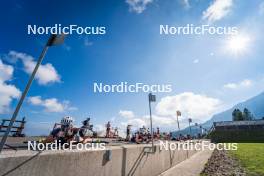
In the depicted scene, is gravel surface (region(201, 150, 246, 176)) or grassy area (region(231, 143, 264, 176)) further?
gravel surface (region(201, 150, 246, 176))

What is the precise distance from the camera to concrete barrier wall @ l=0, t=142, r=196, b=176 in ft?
14.5

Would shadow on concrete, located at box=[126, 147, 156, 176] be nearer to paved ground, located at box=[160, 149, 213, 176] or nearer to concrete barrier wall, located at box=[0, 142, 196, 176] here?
concrete barrier wall, located at box=[0, 142, 196, 176]

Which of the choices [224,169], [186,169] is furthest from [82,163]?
[224,169]

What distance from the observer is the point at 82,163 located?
20.5 feet

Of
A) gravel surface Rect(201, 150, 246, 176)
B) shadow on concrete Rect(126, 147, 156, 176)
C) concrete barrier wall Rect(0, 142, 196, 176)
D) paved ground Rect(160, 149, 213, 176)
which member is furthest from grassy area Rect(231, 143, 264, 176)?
shadow on concrete Rect(126, 147, 156, 176)

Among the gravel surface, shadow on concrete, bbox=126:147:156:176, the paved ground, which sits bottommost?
the paved ground

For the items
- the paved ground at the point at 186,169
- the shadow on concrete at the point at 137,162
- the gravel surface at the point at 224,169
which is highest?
the shadow on concrete at the point at 137,162

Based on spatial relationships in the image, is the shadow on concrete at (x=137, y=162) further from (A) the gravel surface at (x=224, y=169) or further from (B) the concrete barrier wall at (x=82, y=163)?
(A) the gravel surface at (x=224, y=169)

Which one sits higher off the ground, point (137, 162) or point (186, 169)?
point (137, 162)

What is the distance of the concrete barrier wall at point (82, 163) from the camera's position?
443cm

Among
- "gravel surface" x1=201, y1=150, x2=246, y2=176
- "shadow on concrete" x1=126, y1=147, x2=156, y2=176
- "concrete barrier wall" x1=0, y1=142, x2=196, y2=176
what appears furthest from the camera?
"gravel surface" x1=201, y1=150, x2=246, y2=176

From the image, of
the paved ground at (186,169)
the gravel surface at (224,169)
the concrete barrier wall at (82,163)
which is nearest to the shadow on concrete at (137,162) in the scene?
the concrete barrier wall at (82,163)

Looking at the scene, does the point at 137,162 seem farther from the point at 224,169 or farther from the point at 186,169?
the point at 224,169

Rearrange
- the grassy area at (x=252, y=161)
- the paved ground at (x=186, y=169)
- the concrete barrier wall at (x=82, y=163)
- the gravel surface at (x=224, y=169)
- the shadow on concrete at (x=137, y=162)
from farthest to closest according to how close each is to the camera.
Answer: the paved ground at (x=186, y=169), the gravel surface at (x=224, y=169), the grassy area at (x=252, y=161), the shadow on concrete at (x=137, y=162), the concrete barrier wall at (x=82, y=163)
